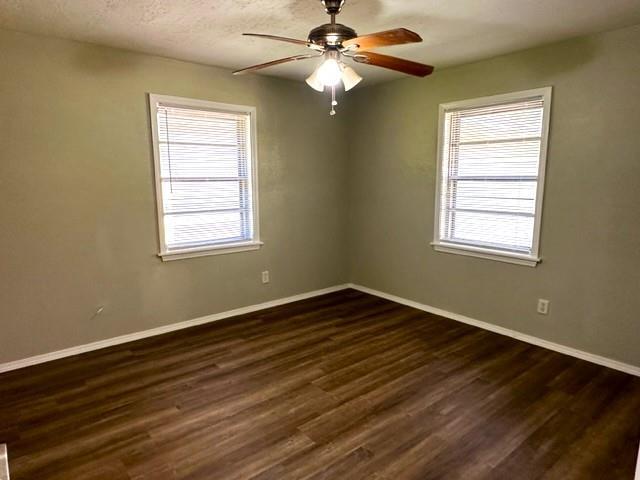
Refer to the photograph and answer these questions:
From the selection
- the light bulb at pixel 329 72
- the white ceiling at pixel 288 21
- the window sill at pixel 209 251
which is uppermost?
the white ceiling at pixel 288 21

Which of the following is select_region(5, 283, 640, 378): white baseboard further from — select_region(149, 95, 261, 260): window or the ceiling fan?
the ceiling fan

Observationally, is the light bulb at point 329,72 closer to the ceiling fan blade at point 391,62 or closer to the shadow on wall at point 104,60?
the ceiling fan blade at point 391,62

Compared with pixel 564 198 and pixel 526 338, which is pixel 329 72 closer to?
pixel 564 198

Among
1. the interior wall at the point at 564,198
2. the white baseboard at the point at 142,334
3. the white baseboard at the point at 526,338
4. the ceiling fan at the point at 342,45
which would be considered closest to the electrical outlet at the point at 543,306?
the interior wall at the point at 564,198

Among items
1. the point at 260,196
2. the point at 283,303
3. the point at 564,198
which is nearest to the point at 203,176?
the point at 260,196

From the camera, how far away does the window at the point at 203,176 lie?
11.4 feet

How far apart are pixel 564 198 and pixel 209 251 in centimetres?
315

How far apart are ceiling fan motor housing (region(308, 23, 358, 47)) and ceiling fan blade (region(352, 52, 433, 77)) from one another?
18 centimetres

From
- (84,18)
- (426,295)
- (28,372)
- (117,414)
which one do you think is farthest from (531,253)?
(28,372)

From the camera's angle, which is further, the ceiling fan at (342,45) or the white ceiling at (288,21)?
the white ceiling at (288,21)

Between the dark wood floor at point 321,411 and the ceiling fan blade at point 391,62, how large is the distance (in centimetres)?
207

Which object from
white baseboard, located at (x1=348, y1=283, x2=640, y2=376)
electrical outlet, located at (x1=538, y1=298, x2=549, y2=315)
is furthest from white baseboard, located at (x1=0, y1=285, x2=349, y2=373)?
electrical outlet, located at (x1=538, y1=298, x2=549, y2=315)

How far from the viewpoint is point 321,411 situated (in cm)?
240

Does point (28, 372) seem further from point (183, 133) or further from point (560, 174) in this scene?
point (560, 174)
